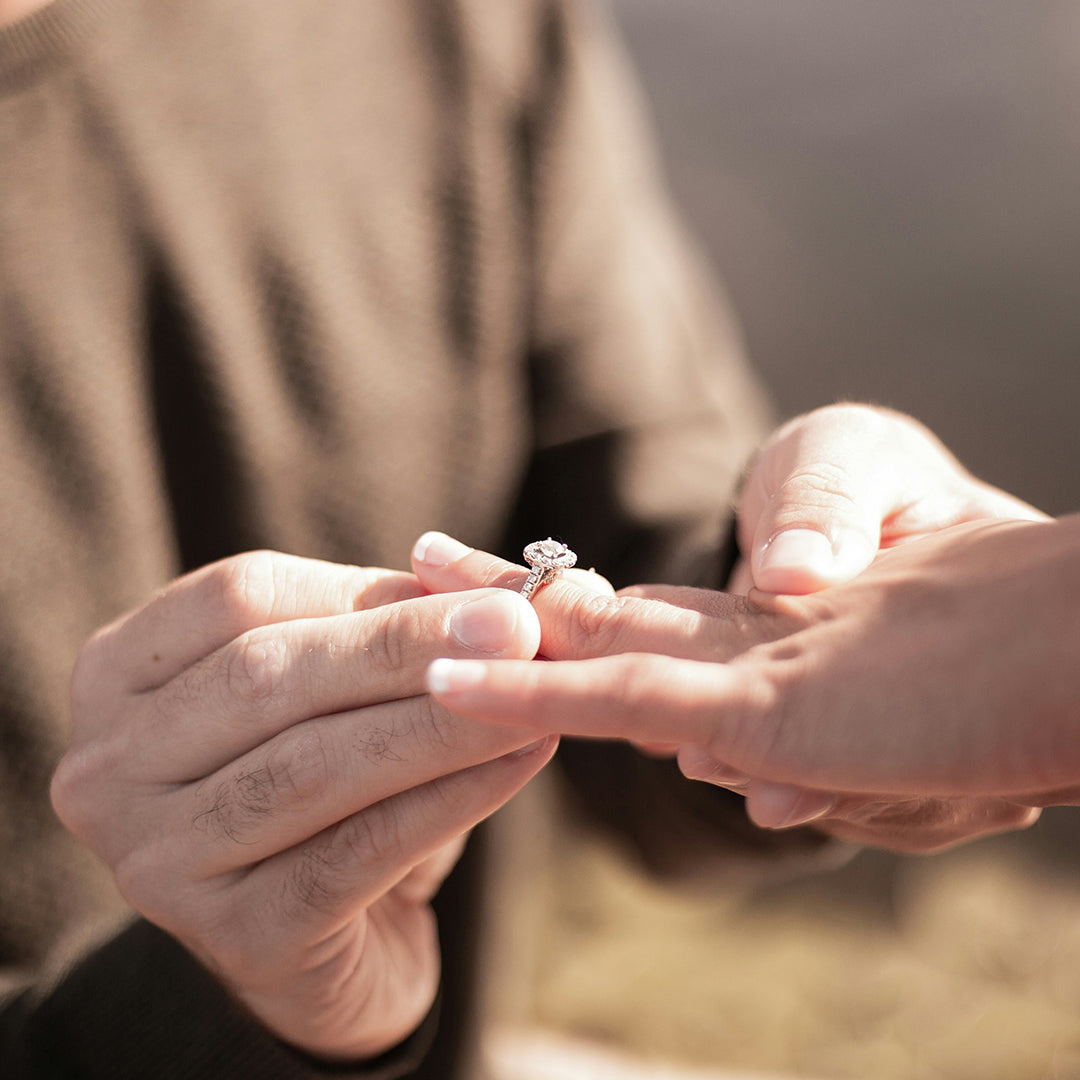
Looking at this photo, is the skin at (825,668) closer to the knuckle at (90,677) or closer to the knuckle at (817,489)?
the knuckle at (817,489)

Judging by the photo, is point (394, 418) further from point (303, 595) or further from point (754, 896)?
point (754, 896)

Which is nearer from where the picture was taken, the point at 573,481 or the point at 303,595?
the point at 303,595

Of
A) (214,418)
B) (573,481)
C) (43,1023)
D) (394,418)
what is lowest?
(43,1023)

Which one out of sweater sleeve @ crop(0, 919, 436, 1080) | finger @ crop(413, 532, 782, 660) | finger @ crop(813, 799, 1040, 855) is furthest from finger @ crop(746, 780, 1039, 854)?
sweater sleeve @ crop(0, 919, 436, 1080)

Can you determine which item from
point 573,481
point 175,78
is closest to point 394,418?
point 573,481

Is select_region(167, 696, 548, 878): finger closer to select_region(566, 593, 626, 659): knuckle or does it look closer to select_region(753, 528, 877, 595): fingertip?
select_region(566, 593, 626, 659): knuckle

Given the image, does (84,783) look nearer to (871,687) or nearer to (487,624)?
(487,624)

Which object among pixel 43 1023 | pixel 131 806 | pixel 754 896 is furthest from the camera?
pixel 754 896

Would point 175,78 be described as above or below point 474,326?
above
